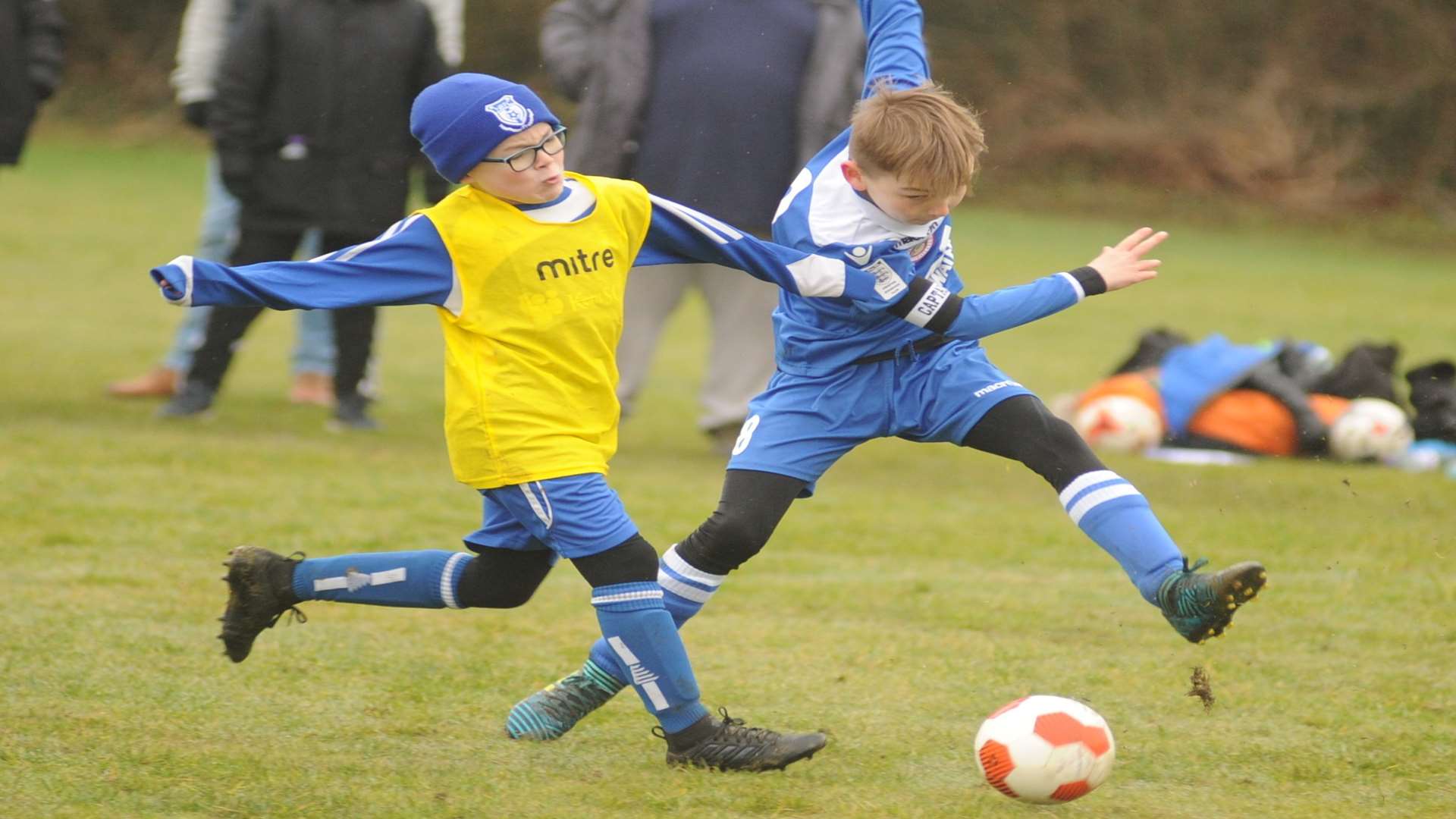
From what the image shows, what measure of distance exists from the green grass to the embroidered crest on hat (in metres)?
1.39

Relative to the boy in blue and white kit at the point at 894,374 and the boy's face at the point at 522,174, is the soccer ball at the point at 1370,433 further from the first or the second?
the boy's face at the point at 522,174

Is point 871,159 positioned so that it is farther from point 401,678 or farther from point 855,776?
point 401,678

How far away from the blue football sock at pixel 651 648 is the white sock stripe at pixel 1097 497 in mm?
972

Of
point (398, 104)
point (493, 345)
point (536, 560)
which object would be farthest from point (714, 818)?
point (398, 104)

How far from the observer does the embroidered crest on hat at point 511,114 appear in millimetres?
3684

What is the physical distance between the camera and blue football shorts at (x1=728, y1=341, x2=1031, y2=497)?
4.14 meters

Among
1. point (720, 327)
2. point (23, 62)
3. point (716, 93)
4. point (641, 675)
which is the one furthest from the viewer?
point (720, 327)

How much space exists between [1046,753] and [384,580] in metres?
1.58

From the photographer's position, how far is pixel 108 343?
10.4m

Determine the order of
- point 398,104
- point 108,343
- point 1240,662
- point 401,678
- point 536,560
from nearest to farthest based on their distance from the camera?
point 536,560, point 401,678, point 1240,662, point 398,104, point 108,343

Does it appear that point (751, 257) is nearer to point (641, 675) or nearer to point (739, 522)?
point (739, 522)

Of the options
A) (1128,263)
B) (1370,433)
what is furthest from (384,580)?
(1370,433)

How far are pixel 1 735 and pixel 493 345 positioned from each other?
4.57ft

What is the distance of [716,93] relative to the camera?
7352 mm
